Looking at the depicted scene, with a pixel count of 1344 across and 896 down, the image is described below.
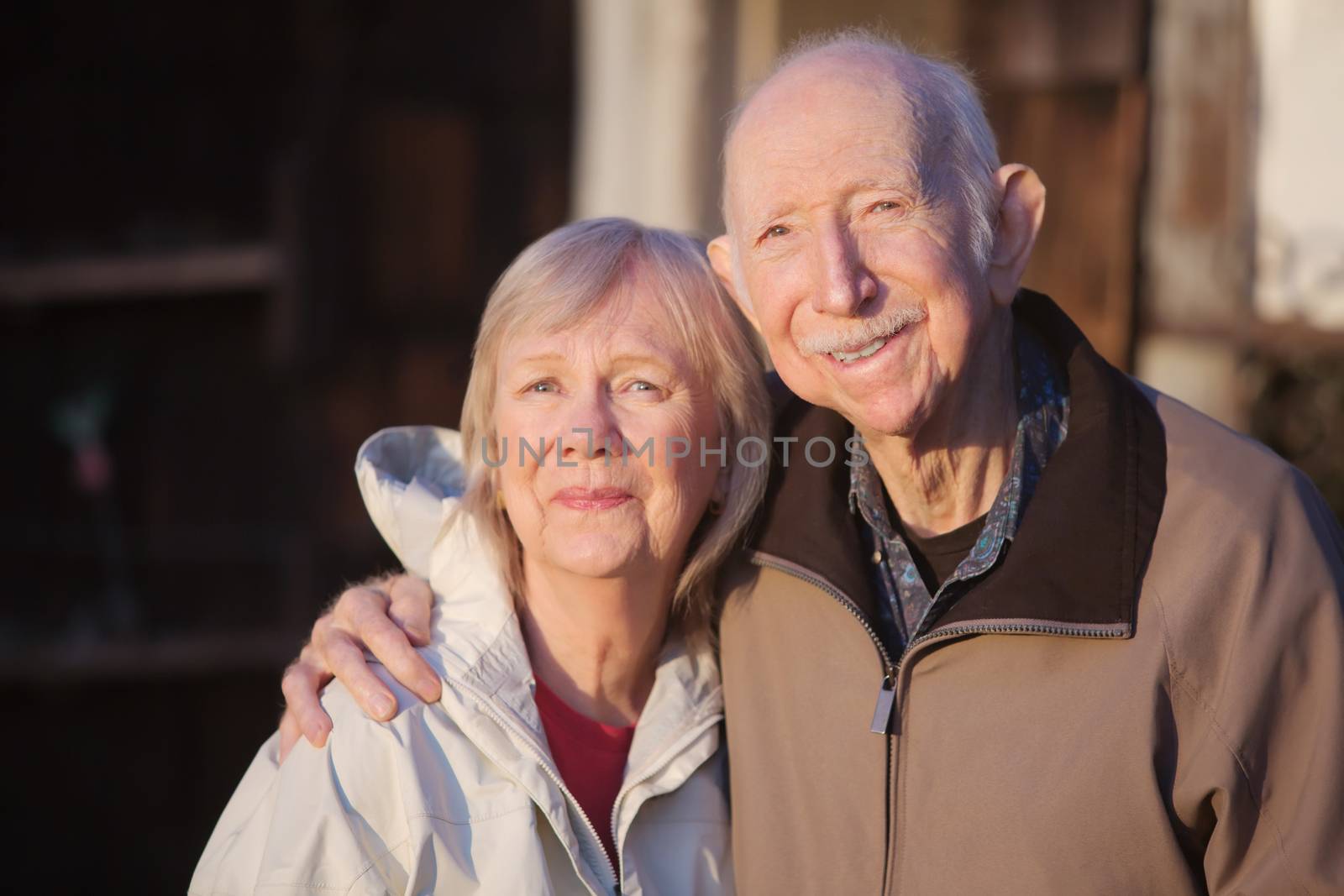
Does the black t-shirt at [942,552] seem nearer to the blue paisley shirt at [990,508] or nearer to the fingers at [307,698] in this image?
the blue paisley shirt at [990,508]

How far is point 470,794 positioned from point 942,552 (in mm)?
802

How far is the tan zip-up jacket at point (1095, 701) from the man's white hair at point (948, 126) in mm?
287

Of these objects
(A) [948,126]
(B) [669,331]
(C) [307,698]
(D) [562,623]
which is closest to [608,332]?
(B) [669,331]

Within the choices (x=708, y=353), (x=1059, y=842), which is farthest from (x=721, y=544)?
(x=1059, y=842)

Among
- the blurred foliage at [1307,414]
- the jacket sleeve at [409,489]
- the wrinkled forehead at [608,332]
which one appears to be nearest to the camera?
the wrinkled forehead at [608,332]

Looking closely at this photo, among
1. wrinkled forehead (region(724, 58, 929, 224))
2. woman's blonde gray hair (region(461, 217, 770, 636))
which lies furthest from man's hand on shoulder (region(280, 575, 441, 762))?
wrinkled forehead (region(724, 58, 929, 224))

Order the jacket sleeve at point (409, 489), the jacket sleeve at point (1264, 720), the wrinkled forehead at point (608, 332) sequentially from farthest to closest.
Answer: the jacket sleeve at point (409, 489)
the wrinkled forehead at point (608, 332)
the jacket sleeve at point (1264, 720)

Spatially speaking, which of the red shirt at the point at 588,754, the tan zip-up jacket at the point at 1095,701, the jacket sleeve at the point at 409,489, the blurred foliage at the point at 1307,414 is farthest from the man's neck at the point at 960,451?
the blurred foliage at the point at 1307,414

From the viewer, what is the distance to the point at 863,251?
5.81ft

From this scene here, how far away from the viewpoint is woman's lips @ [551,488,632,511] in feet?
6.13

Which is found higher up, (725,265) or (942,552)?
(725,265)

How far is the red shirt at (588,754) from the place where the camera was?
1922mm

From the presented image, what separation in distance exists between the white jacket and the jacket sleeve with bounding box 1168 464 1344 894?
0.72m

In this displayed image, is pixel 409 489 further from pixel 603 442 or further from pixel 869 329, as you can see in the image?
pixel 869 329
